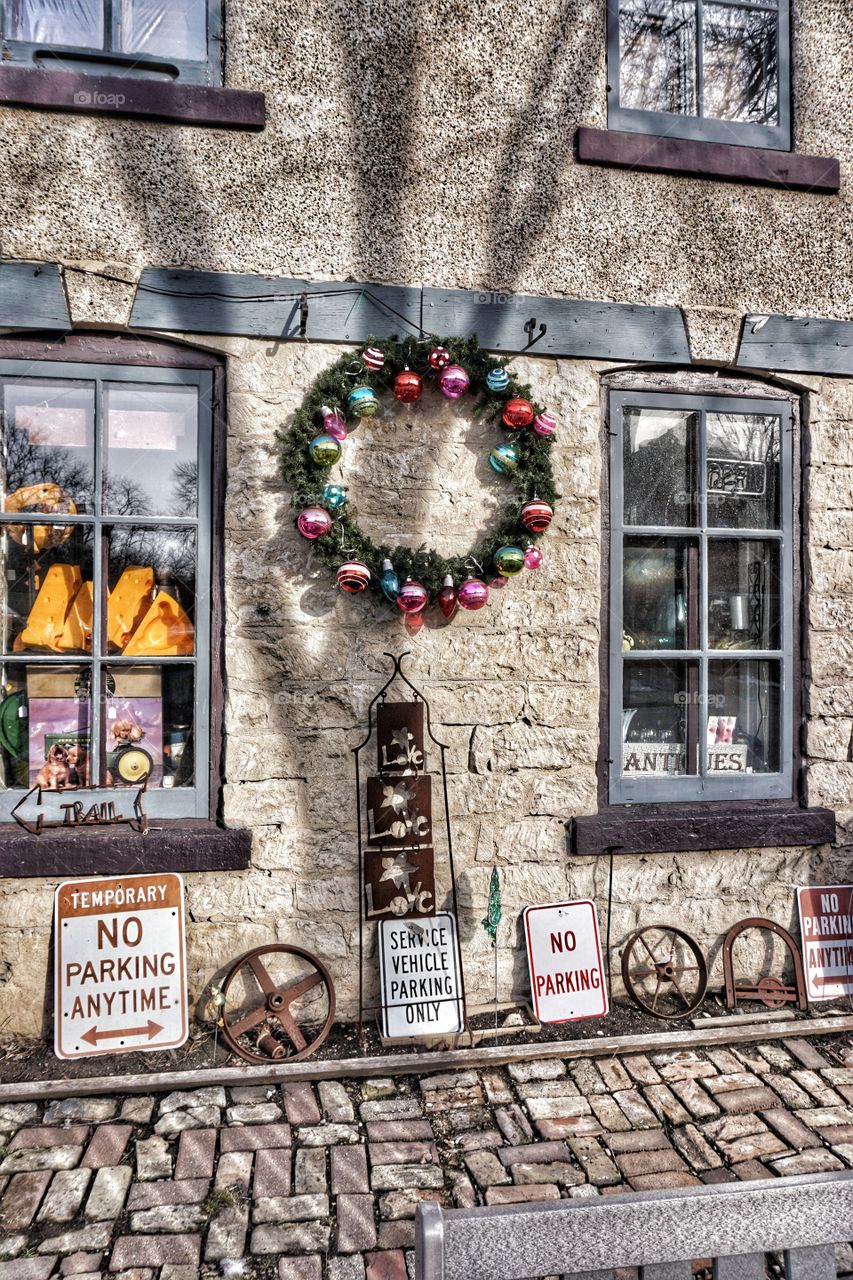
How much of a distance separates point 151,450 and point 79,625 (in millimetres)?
802

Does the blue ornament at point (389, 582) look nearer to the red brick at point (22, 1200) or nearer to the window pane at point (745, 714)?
the window pane at point (745, 714)

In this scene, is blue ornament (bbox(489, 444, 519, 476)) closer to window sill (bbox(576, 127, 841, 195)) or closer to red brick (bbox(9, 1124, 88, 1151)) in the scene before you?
window sill (bbox(576, 127, 841, 195))

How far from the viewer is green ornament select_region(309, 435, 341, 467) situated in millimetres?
3246

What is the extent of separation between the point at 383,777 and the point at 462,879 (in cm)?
59

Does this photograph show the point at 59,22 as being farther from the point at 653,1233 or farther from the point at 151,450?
the point at 653,1233

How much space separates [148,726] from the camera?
3426mm

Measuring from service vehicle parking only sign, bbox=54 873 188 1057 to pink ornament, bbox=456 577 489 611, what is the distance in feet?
5.34

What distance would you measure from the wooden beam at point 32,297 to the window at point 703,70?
8.26 ft

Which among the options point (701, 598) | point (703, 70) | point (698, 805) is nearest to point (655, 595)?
point (701, 598)

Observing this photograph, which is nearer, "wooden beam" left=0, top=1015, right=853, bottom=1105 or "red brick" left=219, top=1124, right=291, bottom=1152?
A: "red brick" left=219, top=1124, right=291, bottom=1152

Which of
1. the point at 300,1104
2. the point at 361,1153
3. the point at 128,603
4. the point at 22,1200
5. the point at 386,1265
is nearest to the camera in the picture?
the point at 386,1265

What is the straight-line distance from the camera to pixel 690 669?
381 centimetres

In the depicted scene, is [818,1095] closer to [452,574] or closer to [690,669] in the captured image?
[690,669]

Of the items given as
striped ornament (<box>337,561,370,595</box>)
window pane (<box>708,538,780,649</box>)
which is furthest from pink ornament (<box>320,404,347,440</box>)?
window pane (<box>708,538,780,649</box>)
